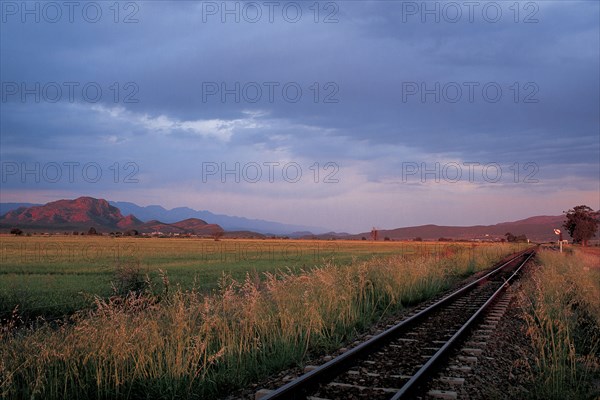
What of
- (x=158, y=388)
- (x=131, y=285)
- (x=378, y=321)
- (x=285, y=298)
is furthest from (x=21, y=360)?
(x=131, y=285)

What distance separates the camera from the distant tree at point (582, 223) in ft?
380

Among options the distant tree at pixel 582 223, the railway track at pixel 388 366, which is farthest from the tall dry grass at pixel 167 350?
the distant tree at pixel 582 223

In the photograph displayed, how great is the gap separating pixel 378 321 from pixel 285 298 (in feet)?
8.69

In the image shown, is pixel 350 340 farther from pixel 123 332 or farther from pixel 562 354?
pixel 123 332

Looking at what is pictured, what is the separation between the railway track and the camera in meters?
6.16

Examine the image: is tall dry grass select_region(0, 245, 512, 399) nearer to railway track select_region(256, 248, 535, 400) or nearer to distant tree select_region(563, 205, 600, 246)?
railway track select_region(256, 248, 535, 400)

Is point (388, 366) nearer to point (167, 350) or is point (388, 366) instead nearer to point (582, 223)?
point (167, 350)

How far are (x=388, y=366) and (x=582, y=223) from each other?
125091 millimetres

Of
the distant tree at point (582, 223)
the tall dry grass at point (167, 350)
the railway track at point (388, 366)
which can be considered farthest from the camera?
the distant tree at point (582, 223)

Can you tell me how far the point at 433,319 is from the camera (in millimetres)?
11875

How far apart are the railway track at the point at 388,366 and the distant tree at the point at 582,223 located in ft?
394

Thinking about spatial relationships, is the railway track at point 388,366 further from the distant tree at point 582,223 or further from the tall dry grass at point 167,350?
the distant tree at point 582,223

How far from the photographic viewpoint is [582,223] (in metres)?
116

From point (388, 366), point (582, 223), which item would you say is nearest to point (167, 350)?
point (388, 366)
